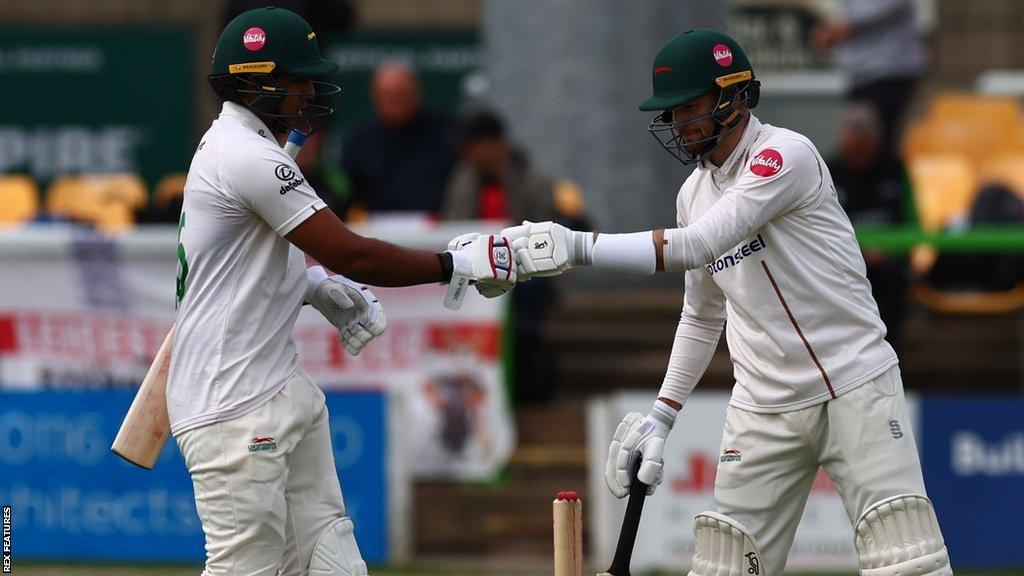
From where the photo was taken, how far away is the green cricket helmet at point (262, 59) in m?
5.72

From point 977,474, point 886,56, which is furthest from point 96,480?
point 886,56

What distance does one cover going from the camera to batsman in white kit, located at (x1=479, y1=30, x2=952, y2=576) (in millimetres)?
5840

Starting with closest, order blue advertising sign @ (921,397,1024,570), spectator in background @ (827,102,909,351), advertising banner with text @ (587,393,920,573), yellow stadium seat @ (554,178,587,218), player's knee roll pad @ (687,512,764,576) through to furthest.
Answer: player's knee roll pad @ (687,512,764,576), advertising banner with text @ (587,393,920,573), blue advertising sign @ (921,397,1024,570), yellow stadium seat @ (554,178,587,218), spectator in background @ (827,102,909,351)

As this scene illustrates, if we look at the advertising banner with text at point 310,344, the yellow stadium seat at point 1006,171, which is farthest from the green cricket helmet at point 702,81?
the yellow stadium seat at point 1006,171

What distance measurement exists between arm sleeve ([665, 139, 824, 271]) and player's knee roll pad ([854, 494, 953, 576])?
98cm

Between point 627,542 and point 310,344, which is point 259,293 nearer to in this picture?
point 627,542

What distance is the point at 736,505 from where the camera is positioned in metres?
6.11

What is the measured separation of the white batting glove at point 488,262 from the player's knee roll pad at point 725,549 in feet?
3.55

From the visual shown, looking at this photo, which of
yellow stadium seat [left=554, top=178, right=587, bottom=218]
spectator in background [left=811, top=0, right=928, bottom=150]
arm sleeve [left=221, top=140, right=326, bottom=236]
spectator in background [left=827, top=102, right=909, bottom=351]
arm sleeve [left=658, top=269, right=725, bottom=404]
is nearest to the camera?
arm sleeve [left=221, top=140, right=326, bottom=236]

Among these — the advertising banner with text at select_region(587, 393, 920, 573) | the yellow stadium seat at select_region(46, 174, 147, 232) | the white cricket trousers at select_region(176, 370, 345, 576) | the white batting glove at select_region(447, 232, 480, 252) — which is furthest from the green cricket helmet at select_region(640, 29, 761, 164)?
the yellow stadium seat at select_region(46, 174, 147, 232)

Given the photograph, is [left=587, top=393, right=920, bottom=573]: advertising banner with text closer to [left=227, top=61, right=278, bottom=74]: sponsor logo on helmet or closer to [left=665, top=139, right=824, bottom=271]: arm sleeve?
[left=665, top=139, right=824, bottom=271]: arm sleeve

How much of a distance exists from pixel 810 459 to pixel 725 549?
0.41 m

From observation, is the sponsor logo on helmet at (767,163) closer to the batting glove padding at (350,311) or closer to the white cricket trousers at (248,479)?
the batting glove padding at (350,311)

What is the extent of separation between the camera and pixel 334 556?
585 centimetres
